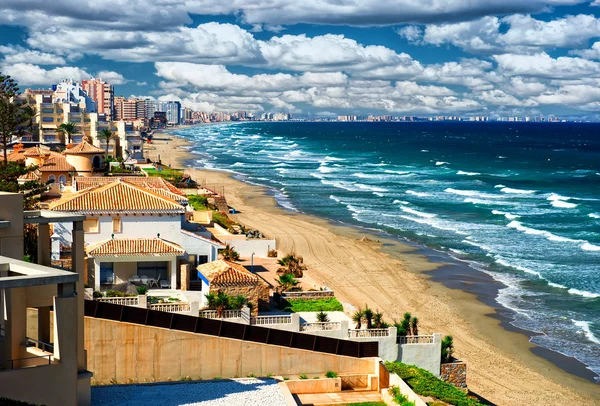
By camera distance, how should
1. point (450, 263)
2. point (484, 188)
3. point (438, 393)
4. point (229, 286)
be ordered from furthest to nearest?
point (484, 188) < point (450, 263) < point (229, 286) < point (438, 393)

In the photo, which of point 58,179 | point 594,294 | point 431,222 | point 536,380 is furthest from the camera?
point 431,222

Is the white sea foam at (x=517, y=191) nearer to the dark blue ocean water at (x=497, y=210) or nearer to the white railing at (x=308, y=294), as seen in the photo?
the dark blue ocean water at (x=497, y=210)

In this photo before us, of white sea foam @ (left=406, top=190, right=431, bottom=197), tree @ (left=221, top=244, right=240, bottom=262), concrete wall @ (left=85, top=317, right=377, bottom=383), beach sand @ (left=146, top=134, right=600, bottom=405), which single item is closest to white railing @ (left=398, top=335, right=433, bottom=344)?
concrete wall @ (left=85, top=317, right=377, bottom=383)

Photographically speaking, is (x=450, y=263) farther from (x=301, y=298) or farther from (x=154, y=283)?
(x=154, y=283)

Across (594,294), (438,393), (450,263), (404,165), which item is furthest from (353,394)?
(404,165)

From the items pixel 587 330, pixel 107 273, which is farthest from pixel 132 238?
pixel 587 330

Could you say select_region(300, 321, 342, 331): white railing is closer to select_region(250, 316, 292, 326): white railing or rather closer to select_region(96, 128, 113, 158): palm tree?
select_region(250, 316, 292, 326): white railing

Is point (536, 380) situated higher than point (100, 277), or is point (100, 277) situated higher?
point (100, 277)

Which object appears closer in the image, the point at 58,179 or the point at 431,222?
the point at 58,179
